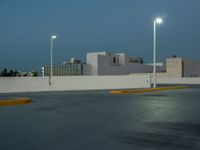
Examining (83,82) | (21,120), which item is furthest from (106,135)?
(83,82)

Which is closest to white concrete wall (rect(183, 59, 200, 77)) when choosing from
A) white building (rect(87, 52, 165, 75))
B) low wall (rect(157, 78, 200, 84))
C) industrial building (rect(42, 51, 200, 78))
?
industrial building (rect(42, 51, 200, 78))

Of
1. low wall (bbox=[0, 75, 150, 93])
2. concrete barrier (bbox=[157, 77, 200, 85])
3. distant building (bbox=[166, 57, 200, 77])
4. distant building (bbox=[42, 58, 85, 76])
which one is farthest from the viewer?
distant building (bbox=[42, 58, 85, 76])

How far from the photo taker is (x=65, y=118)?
8227 mm

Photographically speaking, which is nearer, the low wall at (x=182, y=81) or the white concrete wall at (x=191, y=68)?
the low wall at (x=182, y=81)

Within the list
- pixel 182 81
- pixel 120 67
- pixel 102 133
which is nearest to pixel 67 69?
pixel 120 67

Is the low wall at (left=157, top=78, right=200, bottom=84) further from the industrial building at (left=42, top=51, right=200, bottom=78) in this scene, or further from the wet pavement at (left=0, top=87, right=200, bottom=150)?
the wet pavement at (left=0, top=87, right=200, bottom=150)

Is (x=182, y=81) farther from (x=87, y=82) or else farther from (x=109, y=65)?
(x=109, y=65)

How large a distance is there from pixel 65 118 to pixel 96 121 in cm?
116

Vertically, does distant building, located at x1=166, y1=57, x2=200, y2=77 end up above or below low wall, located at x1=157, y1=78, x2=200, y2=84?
above

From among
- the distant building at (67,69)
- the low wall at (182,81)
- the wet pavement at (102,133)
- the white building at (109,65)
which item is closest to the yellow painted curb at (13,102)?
the wet pavement at (102,133)

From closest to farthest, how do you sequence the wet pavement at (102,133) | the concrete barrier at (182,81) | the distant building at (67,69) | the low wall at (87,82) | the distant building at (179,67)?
the wet pavement at (102,133) → the low wall at (87,82) → the concrete barrier at (182,81) → the distant building at (179,67) → the distant building at (67,69)

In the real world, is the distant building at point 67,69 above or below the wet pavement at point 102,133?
above

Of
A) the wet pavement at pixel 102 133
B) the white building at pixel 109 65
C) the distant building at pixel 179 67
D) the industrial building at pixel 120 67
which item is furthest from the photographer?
the white building at pixel 109 65

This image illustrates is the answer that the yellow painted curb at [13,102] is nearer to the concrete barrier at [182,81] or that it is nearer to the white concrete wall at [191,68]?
the concrete barrier at [182,81]
